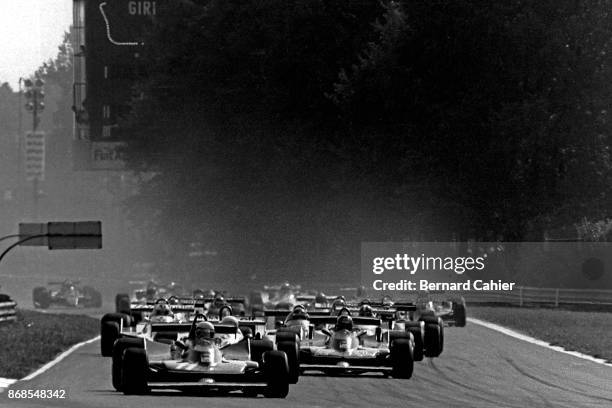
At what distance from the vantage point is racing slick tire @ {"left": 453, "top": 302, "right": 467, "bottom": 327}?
46.1 m

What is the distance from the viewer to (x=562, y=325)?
1900 inches

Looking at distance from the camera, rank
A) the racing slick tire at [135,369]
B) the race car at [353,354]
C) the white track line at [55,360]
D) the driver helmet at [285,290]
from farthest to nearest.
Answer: the driver helmet at [285,290], the white track line at [55,360], the race car at [353,354], the racing slick tire at [135,369]

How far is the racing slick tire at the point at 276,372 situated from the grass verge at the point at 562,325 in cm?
1285

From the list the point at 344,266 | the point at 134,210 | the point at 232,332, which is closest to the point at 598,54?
the point at 344,266

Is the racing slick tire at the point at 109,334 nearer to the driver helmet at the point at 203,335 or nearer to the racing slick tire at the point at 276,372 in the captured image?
the driver helmet at the point at 203,335

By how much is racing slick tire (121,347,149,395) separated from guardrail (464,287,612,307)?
38.9 m

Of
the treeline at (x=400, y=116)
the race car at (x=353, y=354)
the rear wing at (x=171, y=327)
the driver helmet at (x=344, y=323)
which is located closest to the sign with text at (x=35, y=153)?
the treeline at (x=400, y=116)

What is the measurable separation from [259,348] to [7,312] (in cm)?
2343

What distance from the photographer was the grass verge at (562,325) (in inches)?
1510

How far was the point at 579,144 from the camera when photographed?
65.1 metres

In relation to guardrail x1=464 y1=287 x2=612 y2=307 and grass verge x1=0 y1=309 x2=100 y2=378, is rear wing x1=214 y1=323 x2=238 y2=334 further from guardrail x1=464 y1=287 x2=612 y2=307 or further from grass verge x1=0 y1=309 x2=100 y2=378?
guardrail x1=464 y1=287 x2=612 y2=307

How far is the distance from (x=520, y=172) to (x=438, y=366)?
114 ft

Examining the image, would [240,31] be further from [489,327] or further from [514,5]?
[489,327]

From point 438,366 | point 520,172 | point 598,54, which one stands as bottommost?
point 438,366
